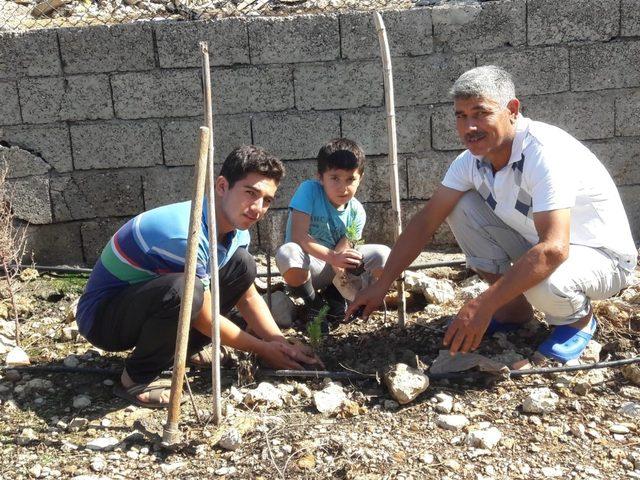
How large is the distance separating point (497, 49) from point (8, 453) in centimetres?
368

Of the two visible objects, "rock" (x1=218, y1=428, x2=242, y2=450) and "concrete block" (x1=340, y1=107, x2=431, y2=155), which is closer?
"rock" (x1=218, y1=428, x2=242, y2=450)

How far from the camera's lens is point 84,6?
5609 millimetres

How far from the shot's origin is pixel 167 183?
17.2ft

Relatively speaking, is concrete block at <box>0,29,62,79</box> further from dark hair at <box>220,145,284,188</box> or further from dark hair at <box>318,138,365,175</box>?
dark hair at <box>220,145,284,188</box>

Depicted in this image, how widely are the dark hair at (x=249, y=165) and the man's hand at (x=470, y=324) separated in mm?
946

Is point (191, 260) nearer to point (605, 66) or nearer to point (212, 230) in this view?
point (212, 230)

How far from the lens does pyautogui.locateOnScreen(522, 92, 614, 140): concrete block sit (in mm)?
5148

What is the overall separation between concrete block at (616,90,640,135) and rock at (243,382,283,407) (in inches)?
123

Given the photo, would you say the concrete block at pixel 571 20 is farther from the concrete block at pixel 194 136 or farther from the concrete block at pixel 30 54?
the concrete block at pixel 30 54

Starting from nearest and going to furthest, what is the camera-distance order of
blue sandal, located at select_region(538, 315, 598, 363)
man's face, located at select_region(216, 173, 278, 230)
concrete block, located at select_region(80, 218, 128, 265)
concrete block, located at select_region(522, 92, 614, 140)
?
man's face, located at select_region(216, 173, 278, 230), blue sandal, located at select_region(538, 315, 598, 363), concrete block, located at select_region(522, 92, 614, 140), concrete block, located at select_region(80, 218, 128, 265)

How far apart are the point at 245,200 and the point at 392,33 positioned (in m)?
2.27

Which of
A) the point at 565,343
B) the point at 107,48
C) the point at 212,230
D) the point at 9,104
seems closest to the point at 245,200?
the point at 212,230

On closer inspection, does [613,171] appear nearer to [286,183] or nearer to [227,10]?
[286,183]

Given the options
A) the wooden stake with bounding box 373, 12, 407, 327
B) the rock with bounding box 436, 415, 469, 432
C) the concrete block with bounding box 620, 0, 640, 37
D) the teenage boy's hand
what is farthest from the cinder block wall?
the rock with bounding box 436, 415, 469, 432
